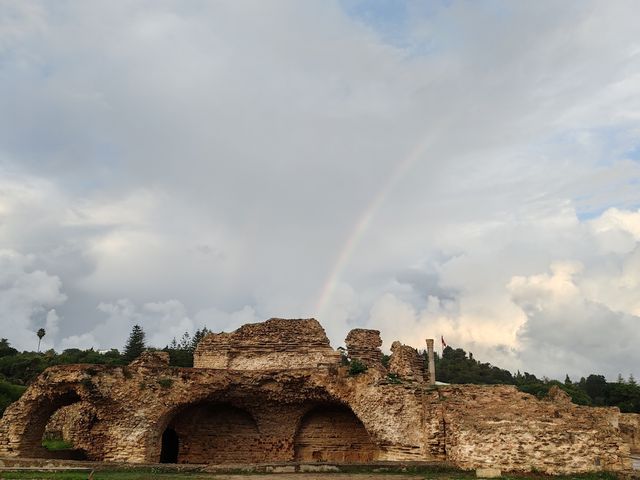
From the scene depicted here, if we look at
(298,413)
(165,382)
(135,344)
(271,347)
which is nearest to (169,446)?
(165,382)

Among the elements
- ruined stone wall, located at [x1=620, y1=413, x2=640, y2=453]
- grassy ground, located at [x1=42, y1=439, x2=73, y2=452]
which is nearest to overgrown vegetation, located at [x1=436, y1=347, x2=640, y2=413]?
ruined stone wall, located at [x1=620, y1=413, x2=640, y2=453]

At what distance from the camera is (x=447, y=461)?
15602 mm

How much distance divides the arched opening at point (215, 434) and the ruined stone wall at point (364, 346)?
4721 millimetres

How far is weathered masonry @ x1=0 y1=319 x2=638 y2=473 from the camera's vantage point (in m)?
15.0

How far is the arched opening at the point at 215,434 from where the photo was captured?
2050cm

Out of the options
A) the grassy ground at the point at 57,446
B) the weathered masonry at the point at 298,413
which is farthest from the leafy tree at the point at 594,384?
the grassy ground at the point at 57,446

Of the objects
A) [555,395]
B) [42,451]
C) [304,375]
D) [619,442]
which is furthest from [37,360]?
[619,442]

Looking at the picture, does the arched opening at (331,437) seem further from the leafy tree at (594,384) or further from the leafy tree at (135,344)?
the leafy tree at (594,384)

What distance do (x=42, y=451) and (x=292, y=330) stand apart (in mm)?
9904

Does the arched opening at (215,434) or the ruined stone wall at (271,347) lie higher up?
the ruined stone wall at (271,347)

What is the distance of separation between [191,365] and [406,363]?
37.1 meters

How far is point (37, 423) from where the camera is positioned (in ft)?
62.1

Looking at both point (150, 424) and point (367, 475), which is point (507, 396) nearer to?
point (367, 475)

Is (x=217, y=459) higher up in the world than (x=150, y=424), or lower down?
lower down
